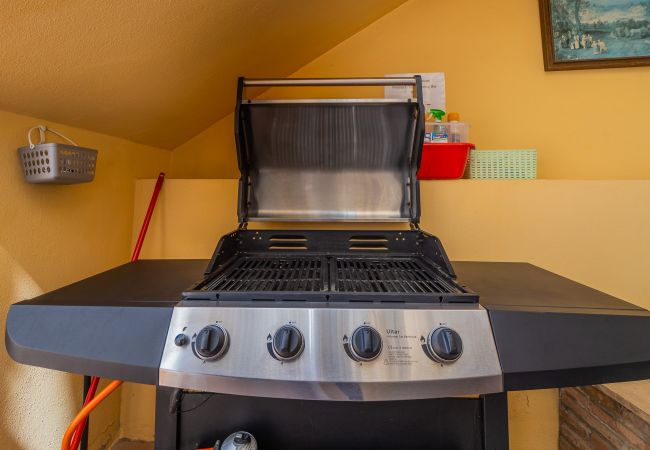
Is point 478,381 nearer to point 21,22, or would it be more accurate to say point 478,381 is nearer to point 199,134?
point 21,22

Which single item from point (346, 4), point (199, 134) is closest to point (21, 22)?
point (199, 134)

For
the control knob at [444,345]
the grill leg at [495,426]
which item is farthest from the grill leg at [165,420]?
the grill leg at [495,426]

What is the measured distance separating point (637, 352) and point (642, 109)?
5.15ft

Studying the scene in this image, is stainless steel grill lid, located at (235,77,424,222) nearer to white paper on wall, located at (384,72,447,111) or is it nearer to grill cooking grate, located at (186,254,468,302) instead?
grill cooking grate, located at (186,254,468,302)

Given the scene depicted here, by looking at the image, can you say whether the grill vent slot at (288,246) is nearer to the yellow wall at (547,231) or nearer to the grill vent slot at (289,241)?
the grill vent slot at (289,241)

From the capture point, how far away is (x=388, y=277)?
765 millimetres

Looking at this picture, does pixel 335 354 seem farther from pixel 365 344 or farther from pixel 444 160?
pixel 444 160

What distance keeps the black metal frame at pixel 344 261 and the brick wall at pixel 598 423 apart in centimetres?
72

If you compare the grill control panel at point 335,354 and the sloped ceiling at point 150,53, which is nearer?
the grill control panel at point 335,354

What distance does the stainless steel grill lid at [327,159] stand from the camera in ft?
3.34

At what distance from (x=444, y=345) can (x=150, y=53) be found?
1.13m

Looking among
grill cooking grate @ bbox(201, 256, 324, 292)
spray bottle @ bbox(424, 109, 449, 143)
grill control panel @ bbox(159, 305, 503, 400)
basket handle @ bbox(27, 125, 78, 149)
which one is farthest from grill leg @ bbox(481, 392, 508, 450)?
basket handle @ bbox(27, 125, 78, 149)

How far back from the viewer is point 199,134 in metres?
1.56

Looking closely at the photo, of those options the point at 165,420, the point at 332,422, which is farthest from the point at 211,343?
the point at 332,422
